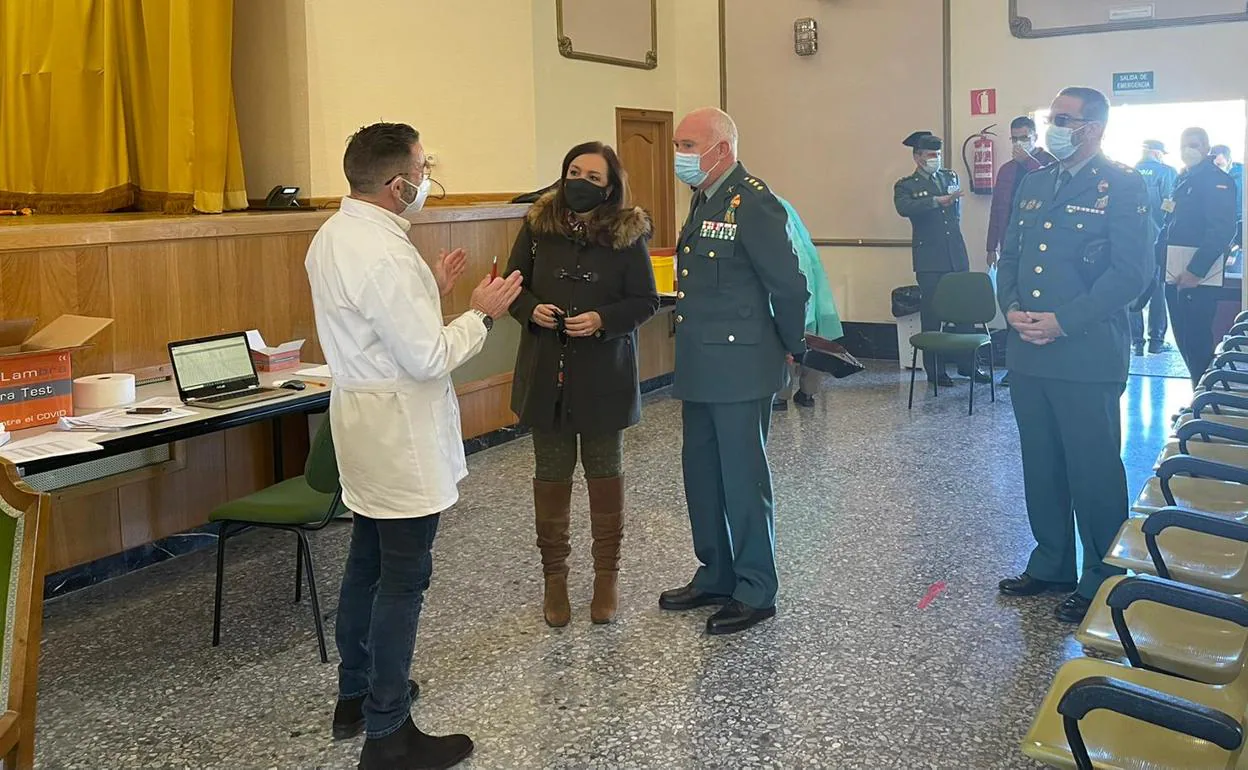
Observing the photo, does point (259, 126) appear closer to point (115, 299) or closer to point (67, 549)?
point (115, 299)

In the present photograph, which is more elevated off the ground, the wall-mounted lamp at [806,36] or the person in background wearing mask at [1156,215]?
the wall-mounted lamp at [806,36]

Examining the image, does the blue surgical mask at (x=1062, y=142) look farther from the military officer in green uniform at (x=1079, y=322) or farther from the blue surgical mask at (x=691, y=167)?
the blue surgical mask at (x=691, y=167)

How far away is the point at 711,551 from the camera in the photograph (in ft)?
11.7

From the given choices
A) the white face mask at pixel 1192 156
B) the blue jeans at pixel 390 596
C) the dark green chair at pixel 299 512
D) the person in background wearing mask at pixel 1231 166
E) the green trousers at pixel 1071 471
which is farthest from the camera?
the person in background wearing mask at pixel 1231 166

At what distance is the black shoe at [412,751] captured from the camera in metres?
2.55

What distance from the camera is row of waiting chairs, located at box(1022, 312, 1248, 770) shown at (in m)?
1.67

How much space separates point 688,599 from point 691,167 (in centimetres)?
139

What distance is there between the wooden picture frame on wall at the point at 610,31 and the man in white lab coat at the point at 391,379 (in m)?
5.05

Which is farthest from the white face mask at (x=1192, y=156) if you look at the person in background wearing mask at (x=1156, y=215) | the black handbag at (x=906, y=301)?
the black handbag at (x=906, y=301)

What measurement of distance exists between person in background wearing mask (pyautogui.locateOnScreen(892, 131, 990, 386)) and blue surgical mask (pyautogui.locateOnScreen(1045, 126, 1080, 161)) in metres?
3.99

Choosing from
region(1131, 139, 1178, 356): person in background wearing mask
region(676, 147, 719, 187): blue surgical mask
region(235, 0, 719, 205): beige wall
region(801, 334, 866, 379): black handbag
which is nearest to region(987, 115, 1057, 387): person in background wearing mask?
region(1131, 139, 1178, 356): person in background wearing mask

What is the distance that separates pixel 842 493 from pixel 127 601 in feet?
9.58

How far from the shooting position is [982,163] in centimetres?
789

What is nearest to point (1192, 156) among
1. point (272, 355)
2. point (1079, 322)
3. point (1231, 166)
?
point (1231, 166)
